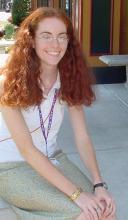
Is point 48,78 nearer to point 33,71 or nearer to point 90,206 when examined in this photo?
point 33,71

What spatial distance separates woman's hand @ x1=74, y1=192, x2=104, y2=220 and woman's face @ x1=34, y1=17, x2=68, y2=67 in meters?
0.66

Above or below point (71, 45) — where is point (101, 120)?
below

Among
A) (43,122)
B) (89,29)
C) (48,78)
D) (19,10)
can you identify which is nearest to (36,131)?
(43,122)

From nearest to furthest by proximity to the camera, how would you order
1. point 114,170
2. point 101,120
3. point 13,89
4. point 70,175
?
point 13,89, point 70,175, point 114,170, point 101,120

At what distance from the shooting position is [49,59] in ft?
7.90

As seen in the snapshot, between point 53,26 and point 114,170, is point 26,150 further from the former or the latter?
point 114,170

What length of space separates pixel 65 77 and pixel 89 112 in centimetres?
333

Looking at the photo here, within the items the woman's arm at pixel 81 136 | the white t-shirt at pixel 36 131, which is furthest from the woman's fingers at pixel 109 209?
the white t-shirt at pixel 36 131

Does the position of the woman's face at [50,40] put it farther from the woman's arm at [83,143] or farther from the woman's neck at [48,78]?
the woman's arm at [83,143]

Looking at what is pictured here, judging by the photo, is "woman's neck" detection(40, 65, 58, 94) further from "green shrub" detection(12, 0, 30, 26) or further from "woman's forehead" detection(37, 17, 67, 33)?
"green shrub" detection(12, 0, 30, 26)

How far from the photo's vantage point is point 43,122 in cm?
247

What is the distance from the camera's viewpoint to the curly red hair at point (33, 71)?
233cm

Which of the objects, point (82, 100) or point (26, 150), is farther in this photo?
point (82, 100)

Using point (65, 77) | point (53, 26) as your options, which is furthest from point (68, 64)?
point (53, 26)
